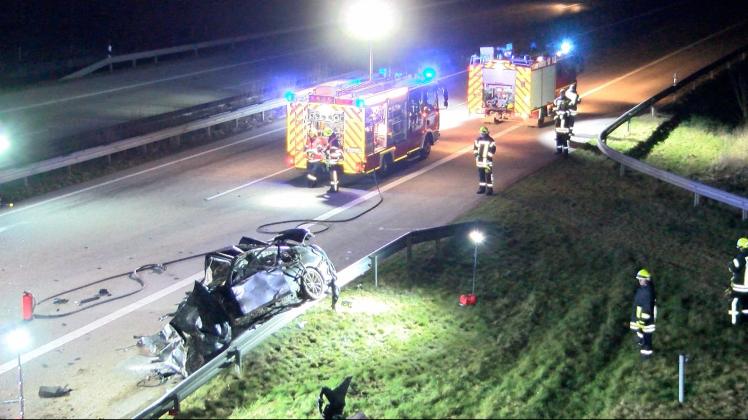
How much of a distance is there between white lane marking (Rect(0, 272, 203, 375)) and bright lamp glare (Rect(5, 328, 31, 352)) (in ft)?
0.71

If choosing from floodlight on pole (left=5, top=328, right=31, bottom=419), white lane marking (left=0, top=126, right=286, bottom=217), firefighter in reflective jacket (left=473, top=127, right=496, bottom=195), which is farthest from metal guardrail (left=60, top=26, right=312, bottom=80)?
floodlight on pole (left=5, top=328, right=31, bottom=419)

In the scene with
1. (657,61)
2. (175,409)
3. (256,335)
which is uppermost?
(657,61)

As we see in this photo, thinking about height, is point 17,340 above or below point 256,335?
below

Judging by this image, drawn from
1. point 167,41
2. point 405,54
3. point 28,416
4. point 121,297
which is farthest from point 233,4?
point 28,416

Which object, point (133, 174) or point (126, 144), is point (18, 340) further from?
point (126, 144)

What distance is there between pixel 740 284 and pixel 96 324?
9.13 meters

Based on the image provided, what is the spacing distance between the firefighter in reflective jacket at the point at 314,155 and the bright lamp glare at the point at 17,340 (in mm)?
9521

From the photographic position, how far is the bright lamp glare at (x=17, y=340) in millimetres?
14109

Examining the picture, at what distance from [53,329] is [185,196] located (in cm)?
776

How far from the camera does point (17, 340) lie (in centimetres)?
1423

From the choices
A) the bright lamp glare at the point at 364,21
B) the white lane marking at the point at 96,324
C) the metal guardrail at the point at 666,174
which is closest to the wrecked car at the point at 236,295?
the white lane marking at the point at 96,324

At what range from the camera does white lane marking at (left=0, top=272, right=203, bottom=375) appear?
13.8 metres

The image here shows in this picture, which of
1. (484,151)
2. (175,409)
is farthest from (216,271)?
(484,151)

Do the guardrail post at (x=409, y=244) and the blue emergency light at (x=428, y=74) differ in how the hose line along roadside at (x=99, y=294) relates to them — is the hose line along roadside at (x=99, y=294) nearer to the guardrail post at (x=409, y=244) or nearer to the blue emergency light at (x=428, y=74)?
the guardrail post at (x=409, y=244)
